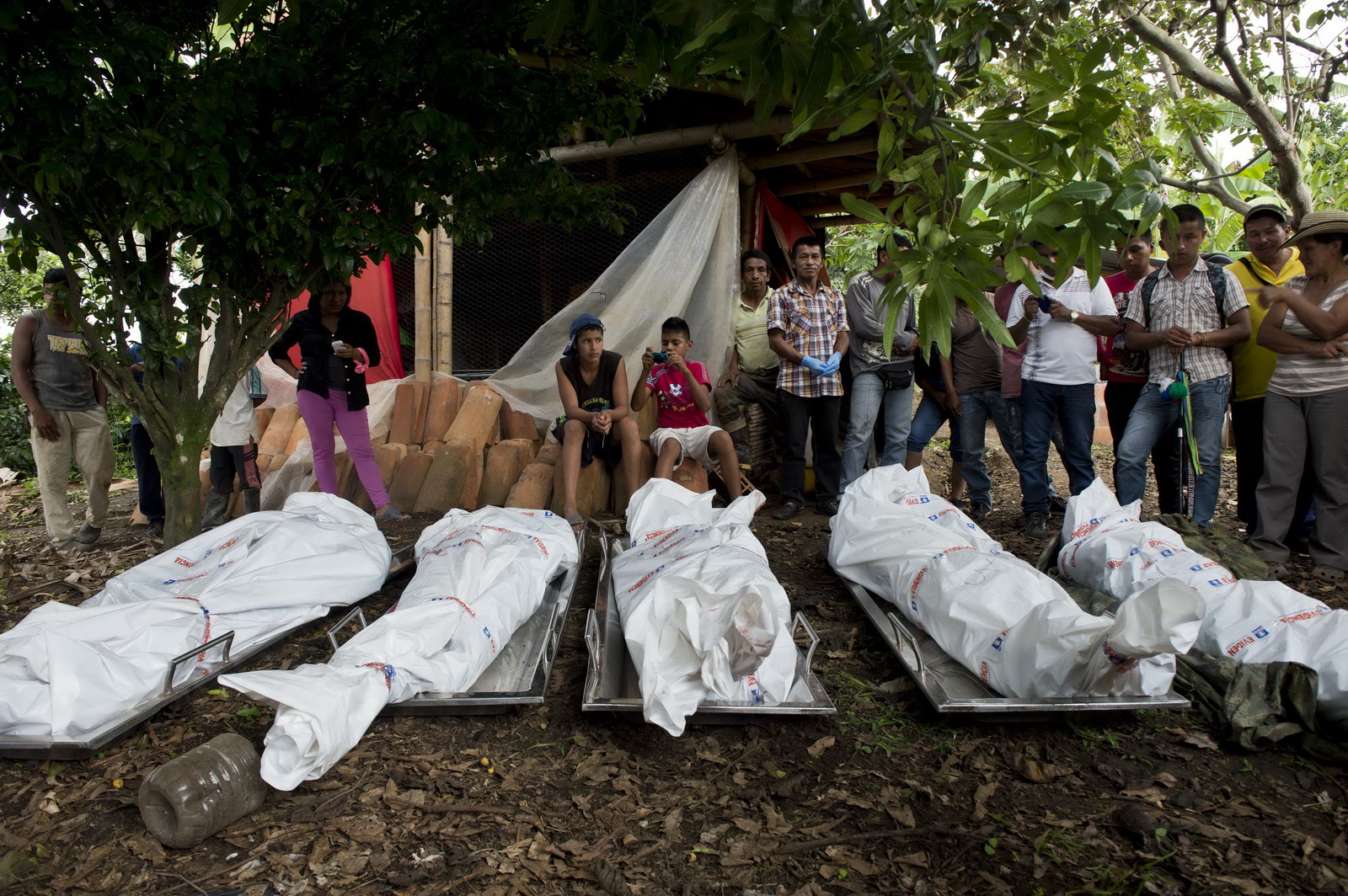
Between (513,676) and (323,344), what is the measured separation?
2753 millimetres

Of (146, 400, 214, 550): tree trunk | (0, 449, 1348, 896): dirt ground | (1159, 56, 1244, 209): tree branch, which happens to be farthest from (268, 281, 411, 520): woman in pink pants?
(1159, 56, 1244, 209): tree branch

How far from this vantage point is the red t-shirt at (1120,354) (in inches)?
161

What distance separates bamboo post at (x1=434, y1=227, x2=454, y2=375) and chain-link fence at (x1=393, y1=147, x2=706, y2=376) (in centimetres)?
73

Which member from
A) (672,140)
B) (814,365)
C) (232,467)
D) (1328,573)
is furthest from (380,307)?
(1328,573)

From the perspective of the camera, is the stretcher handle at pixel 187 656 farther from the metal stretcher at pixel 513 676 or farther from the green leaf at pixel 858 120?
the green leaf at pixel 858 120

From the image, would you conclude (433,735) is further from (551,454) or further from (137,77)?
(551,454)

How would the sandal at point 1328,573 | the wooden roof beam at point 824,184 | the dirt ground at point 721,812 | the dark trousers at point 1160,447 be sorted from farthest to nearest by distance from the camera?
1. the wooden roof beam at point 824,184
2. the dark trousers at point 1160,447
3. the sandal at point 1328,573
4. the dirt ground at point 721,812

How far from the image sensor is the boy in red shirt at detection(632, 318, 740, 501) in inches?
181

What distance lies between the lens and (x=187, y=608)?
7.82 ft

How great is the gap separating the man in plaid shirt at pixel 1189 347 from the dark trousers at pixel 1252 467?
17 cm

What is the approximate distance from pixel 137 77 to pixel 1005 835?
10.8 ft

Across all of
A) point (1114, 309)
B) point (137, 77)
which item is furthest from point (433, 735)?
point (1114, 309)

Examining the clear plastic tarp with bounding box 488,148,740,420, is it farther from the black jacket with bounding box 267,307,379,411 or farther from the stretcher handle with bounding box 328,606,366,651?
the stretcher handle with bounding box 328,606,366,651

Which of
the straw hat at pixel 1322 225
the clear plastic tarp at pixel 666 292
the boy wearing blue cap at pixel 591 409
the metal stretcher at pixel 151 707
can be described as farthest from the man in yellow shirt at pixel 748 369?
the metal stretcher at pixel 151 707
